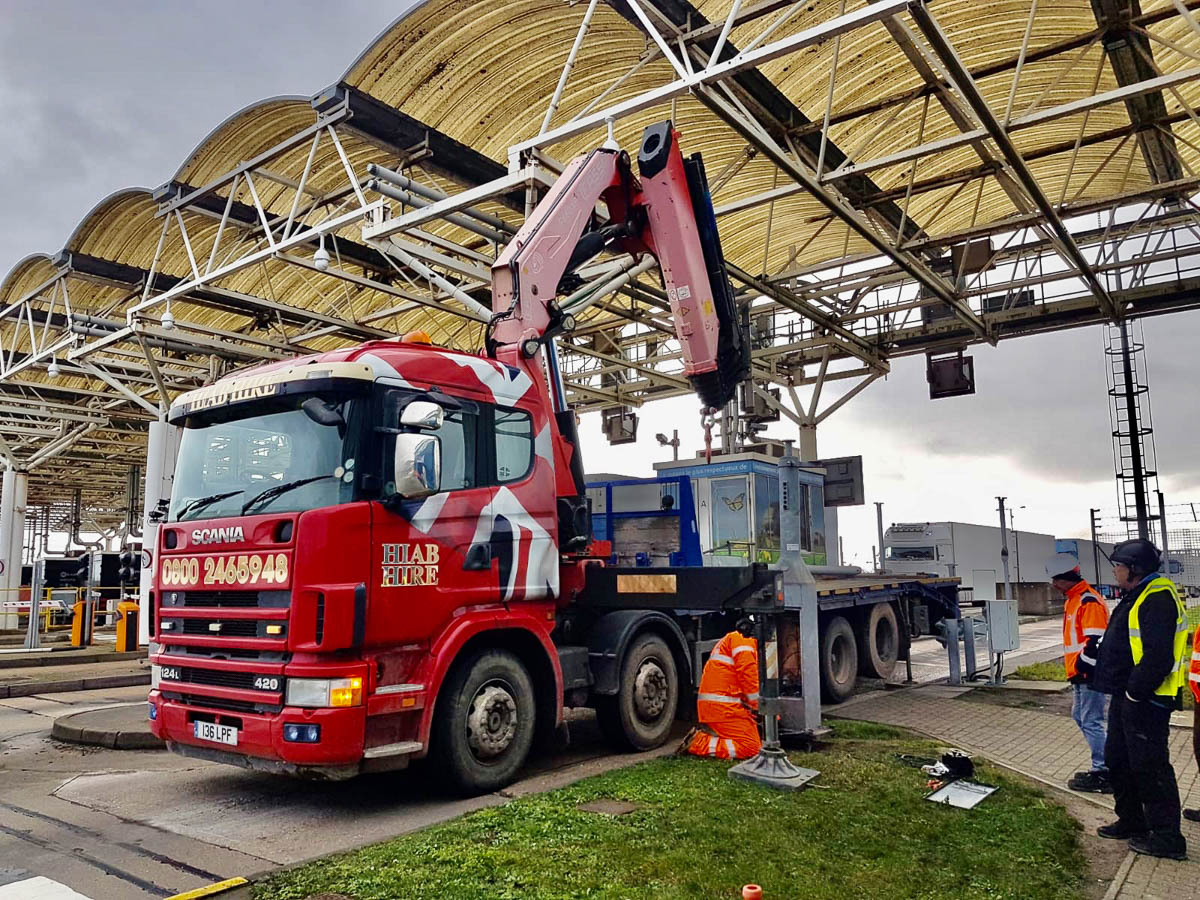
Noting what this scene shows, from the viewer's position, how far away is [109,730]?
848cm

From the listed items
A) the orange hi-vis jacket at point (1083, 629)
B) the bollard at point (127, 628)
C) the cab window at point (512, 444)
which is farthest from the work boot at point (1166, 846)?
the bollard at point (127, 628)

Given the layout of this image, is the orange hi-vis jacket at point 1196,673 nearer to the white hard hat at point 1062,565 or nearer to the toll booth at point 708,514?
the white hard hat at point 1062,565

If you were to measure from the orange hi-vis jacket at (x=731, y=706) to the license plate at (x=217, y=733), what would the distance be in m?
3.71

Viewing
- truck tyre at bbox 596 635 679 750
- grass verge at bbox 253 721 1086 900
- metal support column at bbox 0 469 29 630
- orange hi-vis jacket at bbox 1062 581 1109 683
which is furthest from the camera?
metal support column at bbox 0 469 29 630

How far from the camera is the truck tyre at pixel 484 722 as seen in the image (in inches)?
236

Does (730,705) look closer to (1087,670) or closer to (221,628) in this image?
(1087,670)

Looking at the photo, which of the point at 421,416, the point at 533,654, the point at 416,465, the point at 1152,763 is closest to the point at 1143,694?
the point at 1152,763

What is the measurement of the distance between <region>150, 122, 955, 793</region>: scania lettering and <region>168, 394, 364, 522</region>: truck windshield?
0.02 m

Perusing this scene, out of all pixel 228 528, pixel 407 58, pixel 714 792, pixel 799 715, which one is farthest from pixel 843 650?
pixel 407 58

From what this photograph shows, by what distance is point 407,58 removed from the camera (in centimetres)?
1028

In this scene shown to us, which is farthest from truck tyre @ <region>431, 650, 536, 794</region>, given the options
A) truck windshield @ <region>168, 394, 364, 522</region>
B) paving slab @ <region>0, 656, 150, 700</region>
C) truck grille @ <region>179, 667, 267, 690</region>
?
paving slab @ <region>0, 656, 150, 700</region>

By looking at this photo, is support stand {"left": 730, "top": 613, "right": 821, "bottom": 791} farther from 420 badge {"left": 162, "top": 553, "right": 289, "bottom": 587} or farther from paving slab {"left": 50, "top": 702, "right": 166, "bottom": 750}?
paving slab {"left": 50, "top": 702, "right": 166, "bottom": 750}

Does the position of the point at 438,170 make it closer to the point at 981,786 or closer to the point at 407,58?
the point at 407,58

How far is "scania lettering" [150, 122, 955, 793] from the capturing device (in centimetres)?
544
